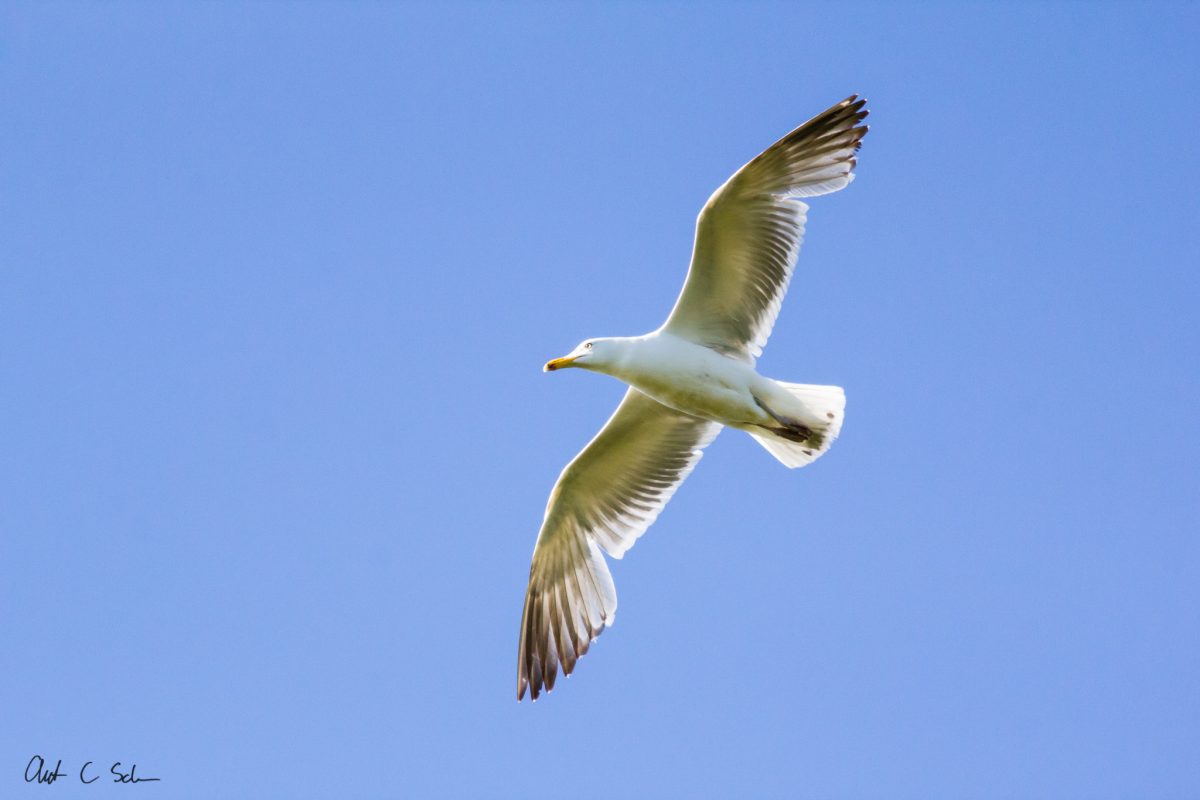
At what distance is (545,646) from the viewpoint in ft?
31.6

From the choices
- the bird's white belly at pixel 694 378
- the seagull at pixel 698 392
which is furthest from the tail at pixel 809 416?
the bird's white belly at pixel 694 378

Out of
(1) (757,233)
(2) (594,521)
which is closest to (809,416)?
(1) (757,233)

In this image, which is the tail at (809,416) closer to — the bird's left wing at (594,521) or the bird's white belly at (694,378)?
the bird's white belly at (694,378)

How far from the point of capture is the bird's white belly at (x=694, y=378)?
8.40 m

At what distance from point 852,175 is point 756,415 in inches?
60.4

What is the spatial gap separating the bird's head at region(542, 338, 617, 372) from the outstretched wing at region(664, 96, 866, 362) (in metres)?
0.43

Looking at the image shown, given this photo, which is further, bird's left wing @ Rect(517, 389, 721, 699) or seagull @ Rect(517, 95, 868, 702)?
bird's left wing @ Rect(517, 389, 721, 699)

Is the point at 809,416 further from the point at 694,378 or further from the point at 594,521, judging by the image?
the point at 594,521

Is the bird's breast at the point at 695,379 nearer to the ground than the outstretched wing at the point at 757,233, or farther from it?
nearer to the ground

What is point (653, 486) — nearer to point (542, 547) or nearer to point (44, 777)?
point (542, 547)

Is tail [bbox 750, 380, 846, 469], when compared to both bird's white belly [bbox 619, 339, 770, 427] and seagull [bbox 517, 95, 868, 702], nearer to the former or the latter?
seagull [bbox 517, 95, 868, 702]

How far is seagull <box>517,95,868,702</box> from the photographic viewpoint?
832 centimetres

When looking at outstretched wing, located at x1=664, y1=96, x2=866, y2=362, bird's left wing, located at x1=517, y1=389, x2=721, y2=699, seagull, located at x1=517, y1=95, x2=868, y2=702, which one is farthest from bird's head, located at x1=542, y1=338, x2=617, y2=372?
bird's left wing, located at x1=517, y1=389, x2=721, y2=699

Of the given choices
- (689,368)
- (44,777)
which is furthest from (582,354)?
(44,777)
